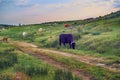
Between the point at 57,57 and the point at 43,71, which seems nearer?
the point at 43,71

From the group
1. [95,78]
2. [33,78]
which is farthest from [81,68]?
[33,78]

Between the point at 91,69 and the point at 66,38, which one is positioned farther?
the point at 66,38

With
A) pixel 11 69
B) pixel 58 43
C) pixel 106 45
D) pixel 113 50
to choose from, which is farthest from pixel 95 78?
pixel 58 43

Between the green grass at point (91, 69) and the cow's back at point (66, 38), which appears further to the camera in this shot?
the cow's back at point (66, 38)

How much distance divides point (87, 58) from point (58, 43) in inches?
597

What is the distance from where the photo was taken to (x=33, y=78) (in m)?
17.2

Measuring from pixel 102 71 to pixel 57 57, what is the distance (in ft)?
23.4

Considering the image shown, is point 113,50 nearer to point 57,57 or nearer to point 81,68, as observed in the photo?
point 57,57

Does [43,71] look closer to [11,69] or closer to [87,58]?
[11,69]

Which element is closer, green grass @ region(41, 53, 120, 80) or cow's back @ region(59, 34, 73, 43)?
green grass @ region(41, 53, 120, 80)

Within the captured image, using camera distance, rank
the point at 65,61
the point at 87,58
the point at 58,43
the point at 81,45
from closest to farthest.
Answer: the point at 65,61 → the point at 87,58 → the point at 81,45 → the point at 58,43

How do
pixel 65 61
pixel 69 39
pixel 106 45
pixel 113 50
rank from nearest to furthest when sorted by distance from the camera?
pixel 65 61, pixel 113 50, pixel 106 45, pixel 69 39

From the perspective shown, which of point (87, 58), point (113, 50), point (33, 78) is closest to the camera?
point (33, 78)

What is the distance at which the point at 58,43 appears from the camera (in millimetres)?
40531
